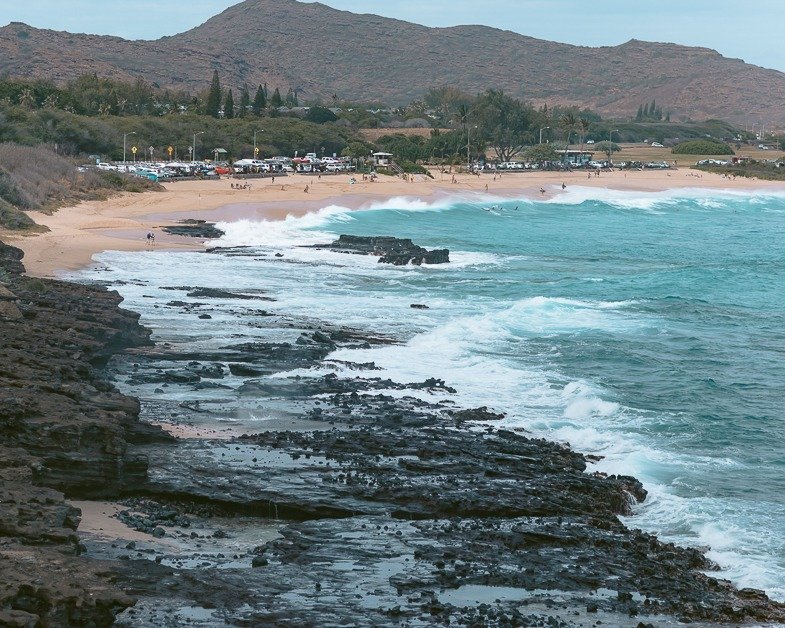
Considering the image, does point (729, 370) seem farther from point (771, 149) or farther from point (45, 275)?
point (771, 149)

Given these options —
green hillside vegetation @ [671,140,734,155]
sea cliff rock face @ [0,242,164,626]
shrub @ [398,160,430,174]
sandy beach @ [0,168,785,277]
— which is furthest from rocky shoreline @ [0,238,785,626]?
green hillside vegetation @ [671,140,734,155]

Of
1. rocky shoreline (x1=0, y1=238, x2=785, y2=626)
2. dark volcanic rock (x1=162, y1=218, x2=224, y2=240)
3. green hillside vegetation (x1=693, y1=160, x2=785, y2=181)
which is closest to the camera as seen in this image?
rocky shoreline (x1=0, y1=238, x2=785, y2=626)

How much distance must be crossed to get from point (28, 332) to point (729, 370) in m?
16.5

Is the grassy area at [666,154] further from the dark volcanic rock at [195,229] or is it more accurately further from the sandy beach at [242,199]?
the dark volcanic rock at [195,229]

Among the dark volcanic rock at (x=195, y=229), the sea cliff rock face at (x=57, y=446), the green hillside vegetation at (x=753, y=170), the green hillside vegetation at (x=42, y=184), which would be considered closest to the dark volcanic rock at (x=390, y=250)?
the dark volcanic rock at (x=195, y=229)

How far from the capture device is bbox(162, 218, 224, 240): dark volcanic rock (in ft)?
175

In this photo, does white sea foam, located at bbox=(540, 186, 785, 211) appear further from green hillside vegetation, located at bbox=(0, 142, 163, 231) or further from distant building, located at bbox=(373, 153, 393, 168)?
green hillside vegetation, located at bbox=(0, 142, 163, 231)

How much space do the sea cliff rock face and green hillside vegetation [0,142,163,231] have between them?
75.0 feet

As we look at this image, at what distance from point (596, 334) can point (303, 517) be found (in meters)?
18.5

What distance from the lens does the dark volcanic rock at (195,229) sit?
53281mm

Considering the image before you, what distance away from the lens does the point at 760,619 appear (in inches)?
540

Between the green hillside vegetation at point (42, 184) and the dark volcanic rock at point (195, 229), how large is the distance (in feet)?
18.5

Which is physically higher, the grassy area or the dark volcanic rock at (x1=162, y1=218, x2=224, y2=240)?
the grassy area

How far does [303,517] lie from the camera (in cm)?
1584
